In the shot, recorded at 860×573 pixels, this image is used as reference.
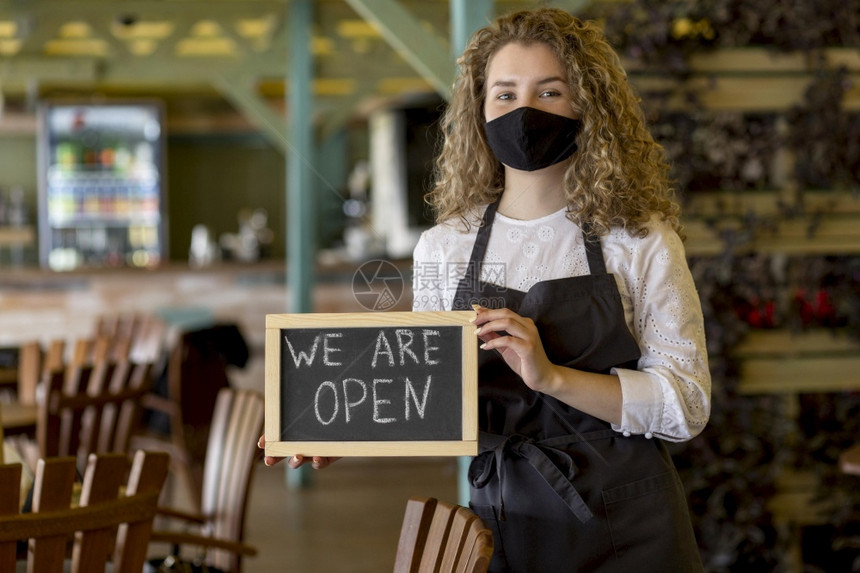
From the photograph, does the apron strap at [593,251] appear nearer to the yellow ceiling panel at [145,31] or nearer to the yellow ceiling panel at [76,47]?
the yellow ceiling panel at [145,31]

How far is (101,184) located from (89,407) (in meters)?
7.24

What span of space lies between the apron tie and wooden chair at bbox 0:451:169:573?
2.12 ft

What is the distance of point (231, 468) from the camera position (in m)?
2.70

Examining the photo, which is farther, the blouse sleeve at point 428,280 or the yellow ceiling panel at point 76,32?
the yellow ceiling panel at point 76,32

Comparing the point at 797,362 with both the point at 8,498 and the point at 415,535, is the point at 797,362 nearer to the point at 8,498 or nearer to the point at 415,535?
the point at 415,535

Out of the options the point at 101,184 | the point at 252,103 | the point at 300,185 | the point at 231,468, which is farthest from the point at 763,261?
the point at 101,184

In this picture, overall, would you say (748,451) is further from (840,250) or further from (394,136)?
(394,136)

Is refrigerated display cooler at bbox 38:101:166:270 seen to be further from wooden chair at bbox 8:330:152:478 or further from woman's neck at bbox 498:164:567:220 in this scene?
woman's neck at bbox 498:164:567:220

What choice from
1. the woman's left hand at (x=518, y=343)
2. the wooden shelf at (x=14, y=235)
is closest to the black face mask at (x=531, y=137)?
the woman's left hand at (x=518, y=343)

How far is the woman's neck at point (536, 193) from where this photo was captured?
1.69m

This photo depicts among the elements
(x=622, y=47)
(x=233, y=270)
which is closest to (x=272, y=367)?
(x=622, y=47)

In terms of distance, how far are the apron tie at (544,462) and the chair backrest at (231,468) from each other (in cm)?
105

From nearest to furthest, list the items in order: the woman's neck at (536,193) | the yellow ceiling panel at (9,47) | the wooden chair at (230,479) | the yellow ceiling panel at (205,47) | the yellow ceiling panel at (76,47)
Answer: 1. the woman's neck at (536,193)
2. the wooden chair at (230,479)
3. the yellow ceiling panel at (9,47)
4. the yellow ceiling panel at (76,47)
5. the yellow ceiling panel at (205,47)

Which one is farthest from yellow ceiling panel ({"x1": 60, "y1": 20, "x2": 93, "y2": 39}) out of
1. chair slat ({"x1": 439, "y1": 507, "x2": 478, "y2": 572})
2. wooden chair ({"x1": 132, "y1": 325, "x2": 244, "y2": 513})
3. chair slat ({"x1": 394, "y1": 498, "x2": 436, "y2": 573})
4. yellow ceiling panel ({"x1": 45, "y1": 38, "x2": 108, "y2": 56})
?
chair slat ({"x1": 439, "y1": 507, "x2": 478, "y2": 572})
